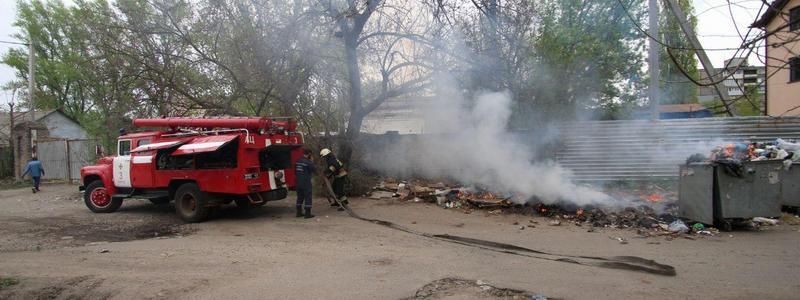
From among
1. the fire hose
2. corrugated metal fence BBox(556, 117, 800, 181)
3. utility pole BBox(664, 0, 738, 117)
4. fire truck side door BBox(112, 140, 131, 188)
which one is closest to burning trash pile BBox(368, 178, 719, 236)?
corrugated metal fence BBox(556, 117, 800, 181)

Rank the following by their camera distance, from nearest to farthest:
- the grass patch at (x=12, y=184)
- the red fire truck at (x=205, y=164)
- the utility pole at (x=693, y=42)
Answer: the utility pole at (x=693, y=42) → the red fire truck at (x=205, y=164) → the grass patch at (x=12, y=184)

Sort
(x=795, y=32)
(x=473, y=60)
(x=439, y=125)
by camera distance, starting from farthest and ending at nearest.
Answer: (x=439, y=125) < (x=473, y=60) < (x=795, y=32)

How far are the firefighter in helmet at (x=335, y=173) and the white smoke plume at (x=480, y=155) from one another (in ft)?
10.6

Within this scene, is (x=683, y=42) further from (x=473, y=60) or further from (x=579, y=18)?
(x=473, y=60)

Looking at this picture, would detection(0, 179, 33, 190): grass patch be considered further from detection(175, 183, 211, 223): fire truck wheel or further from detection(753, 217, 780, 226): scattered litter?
detection(753, 217, 780, 226): scattered litter

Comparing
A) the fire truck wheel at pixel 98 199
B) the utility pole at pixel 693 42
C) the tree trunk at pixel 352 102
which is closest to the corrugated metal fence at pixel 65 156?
the fire truck wheel at pixel 98 199

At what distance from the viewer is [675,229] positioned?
783 cm

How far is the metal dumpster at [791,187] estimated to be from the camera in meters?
9.09

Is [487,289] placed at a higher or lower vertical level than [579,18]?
lower

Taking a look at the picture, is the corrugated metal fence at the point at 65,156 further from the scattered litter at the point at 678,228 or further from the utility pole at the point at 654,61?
the scattered litter at the point at 678,228

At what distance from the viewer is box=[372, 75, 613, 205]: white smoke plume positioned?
1006 centimetres

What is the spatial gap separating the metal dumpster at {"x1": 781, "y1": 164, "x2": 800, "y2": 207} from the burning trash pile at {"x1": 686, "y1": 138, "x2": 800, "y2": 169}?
0.51 feet

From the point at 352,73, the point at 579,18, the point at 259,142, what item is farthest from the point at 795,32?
the point at 579,18

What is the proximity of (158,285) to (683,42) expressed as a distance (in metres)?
11.5
